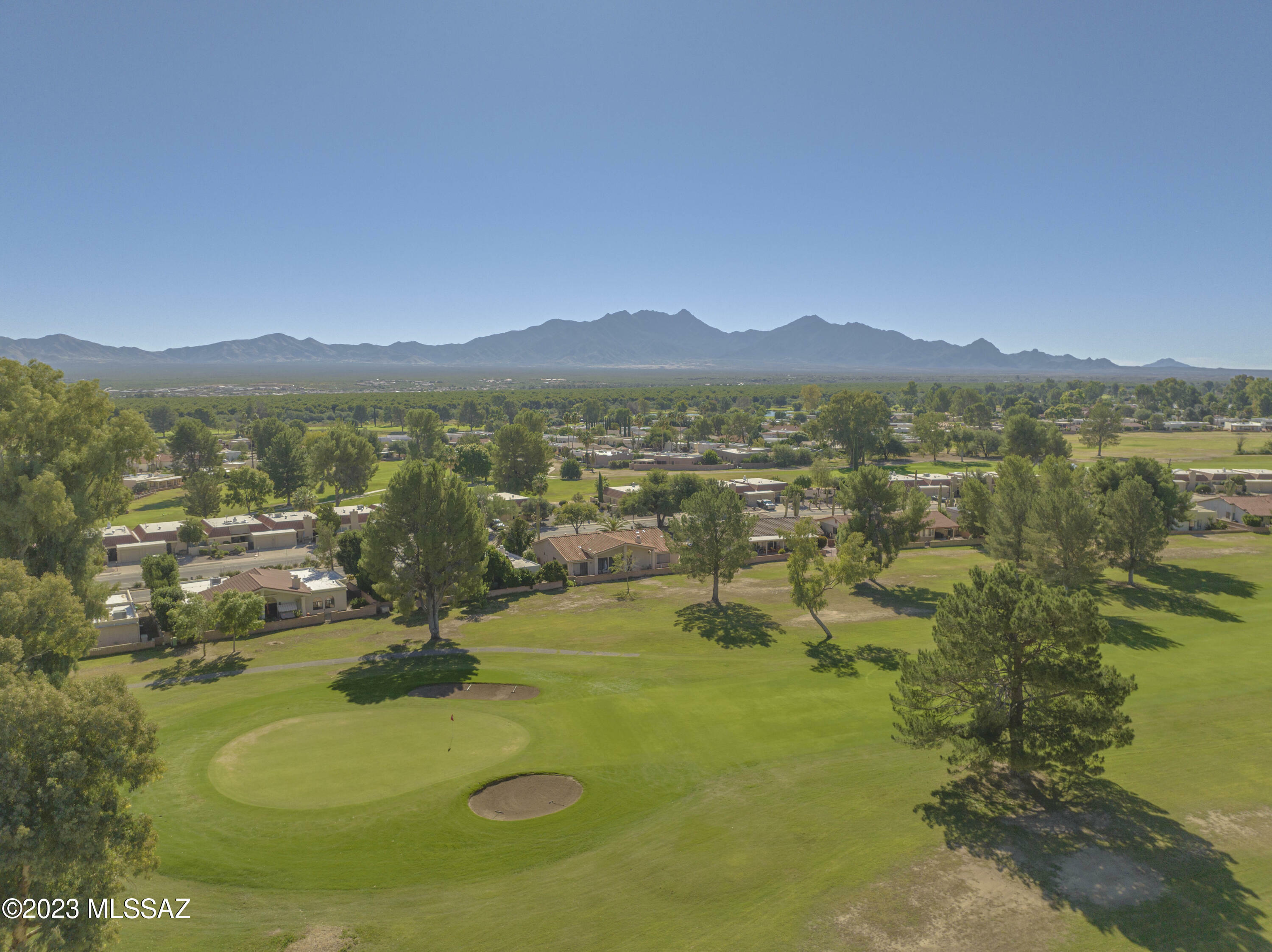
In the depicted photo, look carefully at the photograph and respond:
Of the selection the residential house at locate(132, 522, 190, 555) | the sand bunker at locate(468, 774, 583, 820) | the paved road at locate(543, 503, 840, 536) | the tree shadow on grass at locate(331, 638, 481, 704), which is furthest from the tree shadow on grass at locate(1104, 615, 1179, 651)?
the residential house at locate(132, 522, 190, 555)

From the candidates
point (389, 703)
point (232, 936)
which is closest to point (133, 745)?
point (232, 936)

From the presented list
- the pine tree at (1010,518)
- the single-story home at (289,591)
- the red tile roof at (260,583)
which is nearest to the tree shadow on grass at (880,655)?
the pine tree at (1010,518)

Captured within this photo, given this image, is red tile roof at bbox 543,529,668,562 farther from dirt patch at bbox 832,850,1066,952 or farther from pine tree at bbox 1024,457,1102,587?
dirt patch at bbox 832,850,1066,952

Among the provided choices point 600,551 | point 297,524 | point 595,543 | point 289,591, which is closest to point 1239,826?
point 600,551

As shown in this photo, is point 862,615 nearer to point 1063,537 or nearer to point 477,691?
point 1063,537

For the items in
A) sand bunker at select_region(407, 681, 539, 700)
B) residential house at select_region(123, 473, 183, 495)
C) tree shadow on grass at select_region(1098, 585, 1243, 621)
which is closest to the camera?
sand bunker at select_region(407, 681, 539, 700)

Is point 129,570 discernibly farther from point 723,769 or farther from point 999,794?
point 999,794
